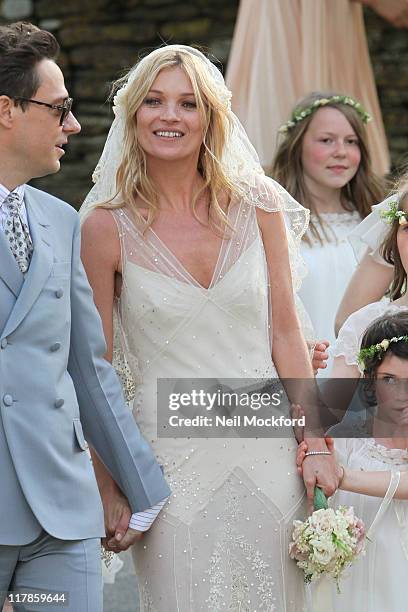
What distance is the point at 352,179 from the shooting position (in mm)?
5746

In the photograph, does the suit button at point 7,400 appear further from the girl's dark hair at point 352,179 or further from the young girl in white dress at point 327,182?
the girl's dark hair at point 352,179

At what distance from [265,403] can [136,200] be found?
0.67 meters

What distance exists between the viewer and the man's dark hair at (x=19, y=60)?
10.1 ft

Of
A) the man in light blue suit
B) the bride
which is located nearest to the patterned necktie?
the man in light blue suit

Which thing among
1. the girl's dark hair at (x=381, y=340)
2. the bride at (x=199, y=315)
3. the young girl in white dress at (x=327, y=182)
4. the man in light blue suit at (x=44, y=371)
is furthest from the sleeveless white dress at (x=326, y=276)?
the man in light blue suit at (x=44, y=371)

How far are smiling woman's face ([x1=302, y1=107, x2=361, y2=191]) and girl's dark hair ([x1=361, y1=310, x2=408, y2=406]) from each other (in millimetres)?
1671

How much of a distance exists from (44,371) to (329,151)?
9.50 feet

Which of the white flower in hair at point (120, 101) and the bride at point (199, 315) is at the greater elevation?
the white flower in hair at point (120, 101)

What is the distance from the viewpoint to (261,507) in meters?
3.54

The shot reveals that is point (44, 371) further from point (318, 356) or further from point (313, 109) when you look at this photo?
point (313, 109)

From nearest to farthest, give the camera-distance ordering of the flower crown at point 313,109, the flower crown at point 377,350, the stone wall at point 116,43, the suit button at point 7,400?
the suit button at point 7,400
the flower crown at point 377,350
the flower crown at point 313,109
the stone wall at point 116,43

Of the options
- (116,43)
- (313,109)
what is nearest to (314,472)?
(313,109)

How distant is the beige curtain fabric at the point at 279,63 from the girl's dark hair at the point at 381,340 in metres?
2.37

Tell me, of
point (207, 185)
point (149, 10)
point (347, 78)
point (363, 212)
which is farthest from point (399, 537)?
point (149, 10)
